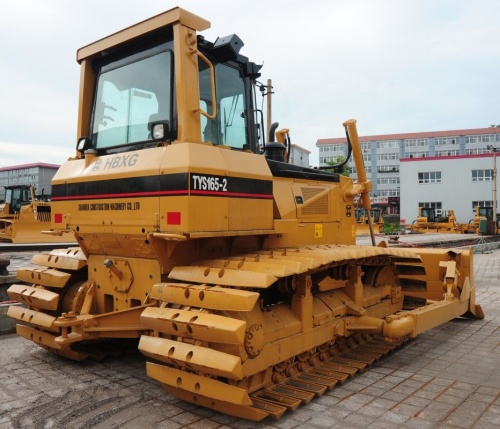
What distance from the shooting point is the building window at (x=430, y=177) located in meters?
51.9

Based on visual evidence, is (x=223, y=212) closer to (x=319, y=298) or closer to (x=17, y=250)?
(x=319, y=298)

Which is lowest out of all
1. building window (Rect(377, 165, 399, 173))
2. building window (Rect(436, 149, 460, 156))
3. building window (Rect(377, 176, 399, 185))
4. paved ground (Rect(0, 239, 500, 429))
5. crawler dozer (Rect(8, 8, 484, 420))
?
paved ground (Rect(0, 239, 500, 429))

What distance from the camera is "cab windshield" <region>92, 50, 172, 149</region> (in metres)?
4.48

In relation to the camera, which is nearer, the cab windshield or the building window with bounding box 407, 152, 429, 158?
the cab windshield

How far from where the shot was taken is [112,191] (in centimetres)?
457

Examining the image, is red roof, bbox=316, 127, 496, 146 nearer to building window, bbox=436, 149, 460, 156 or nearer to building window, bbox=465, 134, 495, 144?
building window, bbox=465, 134, 495, 144

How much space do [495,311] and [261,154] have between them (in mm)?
5755

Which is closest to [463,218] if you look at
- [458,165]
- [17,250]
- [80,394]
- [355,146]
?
[458,165]

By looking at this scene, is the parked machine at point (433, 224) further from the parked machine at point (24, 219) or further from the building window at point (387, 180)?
the building window at point (387, 180)

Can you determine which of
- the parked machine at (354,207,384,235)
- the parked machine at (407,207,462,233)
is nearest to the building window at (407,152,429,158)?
the parked machine at (354,207,384,235)

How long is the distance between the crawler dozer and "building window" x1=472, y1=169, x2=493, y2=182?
4870 cm

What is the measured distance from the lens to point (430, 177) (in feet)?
172

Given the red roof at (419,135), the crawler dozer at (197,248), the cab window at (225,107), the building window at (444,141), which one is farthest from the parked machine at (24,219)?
the building window at (444,141)

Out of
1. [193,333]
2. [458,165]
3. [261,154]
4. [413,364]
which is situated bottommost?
[413,364]
